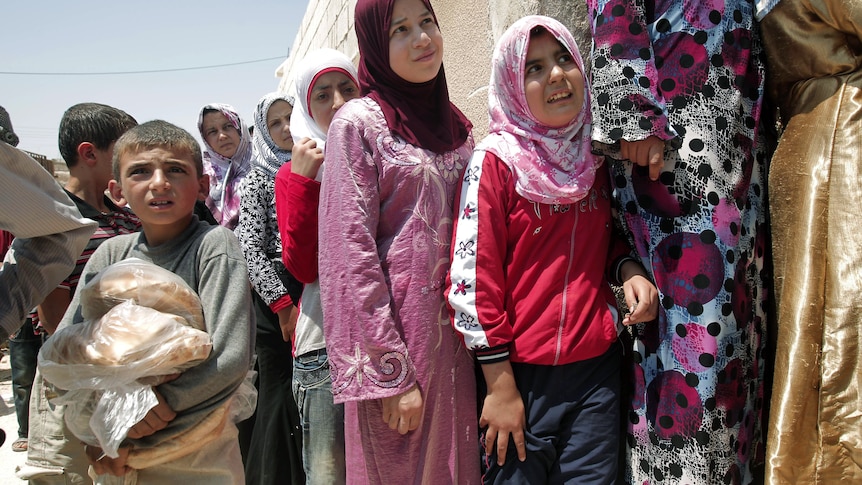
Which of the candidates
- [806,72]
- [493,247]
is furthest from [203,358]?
[806,72]

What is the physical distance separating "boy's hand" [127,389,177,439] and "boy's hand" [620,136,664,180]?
4.28ft

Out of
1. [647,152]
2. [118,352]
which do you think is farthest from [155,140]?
[647,152]

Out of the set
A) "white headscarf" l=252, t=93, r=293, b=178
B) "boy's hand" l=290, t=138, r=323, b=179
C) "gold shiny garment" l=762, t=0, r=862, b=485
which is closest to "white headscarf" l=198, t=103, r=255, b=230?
"white headscarf" l=252, t=93, r=293, b=178

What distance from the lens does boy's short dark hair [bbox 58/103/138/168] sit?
2.38 m

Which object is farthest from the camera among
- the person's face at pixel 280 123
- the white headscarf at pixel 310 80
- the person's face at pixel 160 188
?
the person's face at pixel 280 123

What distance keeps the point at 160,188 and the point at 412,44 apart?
835 mm

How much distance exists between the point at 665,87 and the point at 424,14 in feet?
2.20

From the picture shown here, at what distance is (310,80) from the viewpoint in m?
2.29

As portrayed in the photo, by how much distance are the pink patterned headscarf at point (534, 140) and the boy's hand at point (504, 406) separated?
1.42 ft

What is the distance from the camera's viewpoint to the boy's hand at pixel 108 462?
1.55 metres

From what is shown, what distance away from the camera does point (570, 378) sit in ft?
4.86

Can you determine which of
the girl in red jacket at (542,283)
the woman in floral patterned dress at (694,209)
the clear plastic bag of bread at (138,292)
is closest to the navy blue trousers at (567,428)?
the girl in red jacket at (542,283)

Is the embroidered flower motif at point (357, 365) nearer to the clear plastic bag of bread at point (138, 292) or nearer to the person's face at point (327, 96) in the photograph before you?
the clear plastic bag of bread at point (138, 292)

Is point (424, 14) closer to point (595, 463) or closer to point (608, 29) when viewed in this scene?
point (608, 29)
